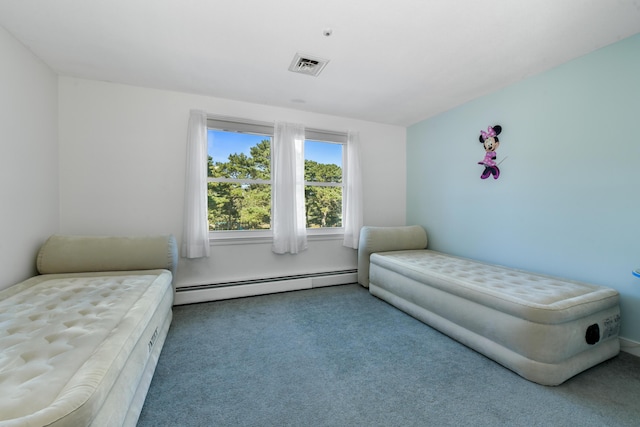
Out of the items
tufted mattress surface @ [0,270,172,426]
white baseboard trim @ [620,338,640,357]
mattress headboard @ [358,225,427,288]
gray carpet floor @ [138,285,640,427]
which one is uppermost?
mattress headboard @ [358,225,427,288]

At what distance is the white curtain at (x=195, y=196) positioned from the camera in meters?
2.84

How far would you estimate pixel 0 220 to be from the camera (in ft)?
6.03

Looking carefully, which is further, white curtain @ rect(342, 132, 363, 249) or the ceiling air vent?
white curtain @ rect(342, 132, 363, 249)

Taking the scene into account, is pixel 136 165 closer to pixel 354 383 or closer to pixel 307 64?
pixel 307 64

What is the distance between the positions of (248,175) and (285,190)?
20.2 inches

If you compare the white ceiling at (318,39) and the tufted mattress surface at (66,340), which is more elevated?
the white ceiling at (318,39)

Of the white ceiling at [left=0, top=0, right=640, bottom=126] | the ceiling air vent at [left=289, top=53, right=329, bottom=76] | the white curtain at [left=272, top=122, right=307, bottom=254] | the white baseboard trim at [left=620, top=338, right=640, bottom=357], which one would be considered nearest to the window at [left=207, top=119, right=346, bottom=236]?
the white curtain at [left=272, top=122, right=307, bottom=254]

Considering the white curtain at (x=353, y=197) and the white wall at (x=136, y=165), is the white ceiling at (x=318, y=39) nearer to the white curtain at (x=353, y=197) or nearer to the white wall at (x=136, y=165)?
the white wall at (x=136, y=165)

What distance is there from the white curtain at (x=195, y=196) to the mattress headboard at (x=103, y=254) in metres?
0.38

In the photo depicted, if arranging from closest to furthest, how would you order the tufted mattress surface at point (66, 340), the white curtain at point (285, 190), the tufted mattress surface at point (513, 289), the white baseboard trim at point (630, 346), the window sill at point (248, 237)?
the tufted mattress surface at point (66, 340), the tufted mattress surface at point (513, 289), the white baseboard trim at point (630, 346), the window sill at point (248, 237), the white curtain at point (285, 190)

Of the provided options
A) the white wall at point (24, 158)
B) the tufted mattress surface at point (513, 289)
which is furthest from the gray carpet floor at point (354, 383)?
the white wall at point (24, 158)

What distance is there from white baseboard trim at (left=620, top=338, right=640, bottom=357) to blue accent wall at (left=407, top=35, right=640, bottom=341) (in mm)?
35

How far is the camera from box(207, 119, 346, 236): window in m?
3.13

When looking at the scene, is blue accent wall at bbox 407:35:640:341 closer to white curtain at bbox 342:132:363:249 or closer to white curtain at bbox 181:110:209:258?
white curtain at bbox 342:132:363:249
